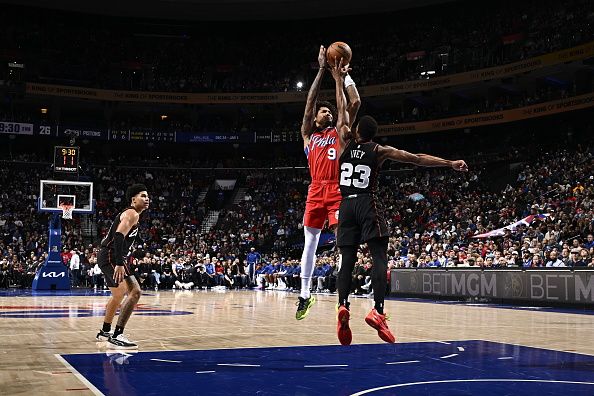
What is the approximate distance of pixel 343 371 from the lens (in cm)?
625

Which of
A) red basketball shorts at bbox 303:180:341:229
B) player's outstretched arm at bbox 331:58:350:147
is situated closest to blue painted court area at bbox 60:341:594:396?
red basketball shorts at bbox 303:180:341:229

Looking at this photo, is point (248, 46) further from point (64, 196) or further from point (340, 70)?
point (340, 70)

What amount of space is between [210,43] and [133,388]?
125 feet

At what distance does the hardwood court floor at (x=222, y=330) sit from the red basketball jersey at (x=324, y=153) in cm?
246

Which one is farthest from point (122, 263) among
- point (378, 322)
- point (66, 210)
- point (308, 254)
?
point (66, 210)

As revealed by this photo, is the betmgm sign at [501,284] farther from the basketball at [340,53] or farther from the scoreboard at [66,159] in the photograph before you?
the scoreboard at [66,159]

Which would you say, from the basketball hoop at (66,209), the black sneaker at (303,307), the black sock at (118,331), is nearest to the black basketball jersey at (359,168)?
the black sneaker at (303,307)

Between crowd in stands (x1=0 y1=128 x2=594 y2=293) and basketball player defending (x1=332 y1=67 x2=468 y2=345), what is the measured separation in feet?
38.7

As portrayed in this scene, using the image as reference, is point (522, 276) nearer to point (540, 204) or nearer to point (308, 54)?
point (540, 204)

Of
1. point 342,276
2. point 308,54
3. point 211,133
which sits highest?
point 308,54

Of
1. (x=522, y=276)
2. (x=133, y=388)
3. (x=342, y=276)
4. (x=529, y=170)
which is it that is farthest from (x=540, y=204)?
(x=133, y=388)

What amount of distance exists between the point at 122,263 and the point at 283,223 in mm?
25882

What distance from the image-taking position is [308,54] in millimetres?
40219

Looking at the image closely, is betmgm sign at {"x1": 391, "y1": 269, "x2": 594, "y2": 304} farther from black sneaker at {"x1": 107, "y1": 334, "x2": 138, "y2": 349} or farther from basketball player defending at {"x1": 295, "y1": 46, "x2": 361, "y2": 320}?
black sneaker at {"x1": 107, "y1": 334, "x2": 138, "y2": 349}
